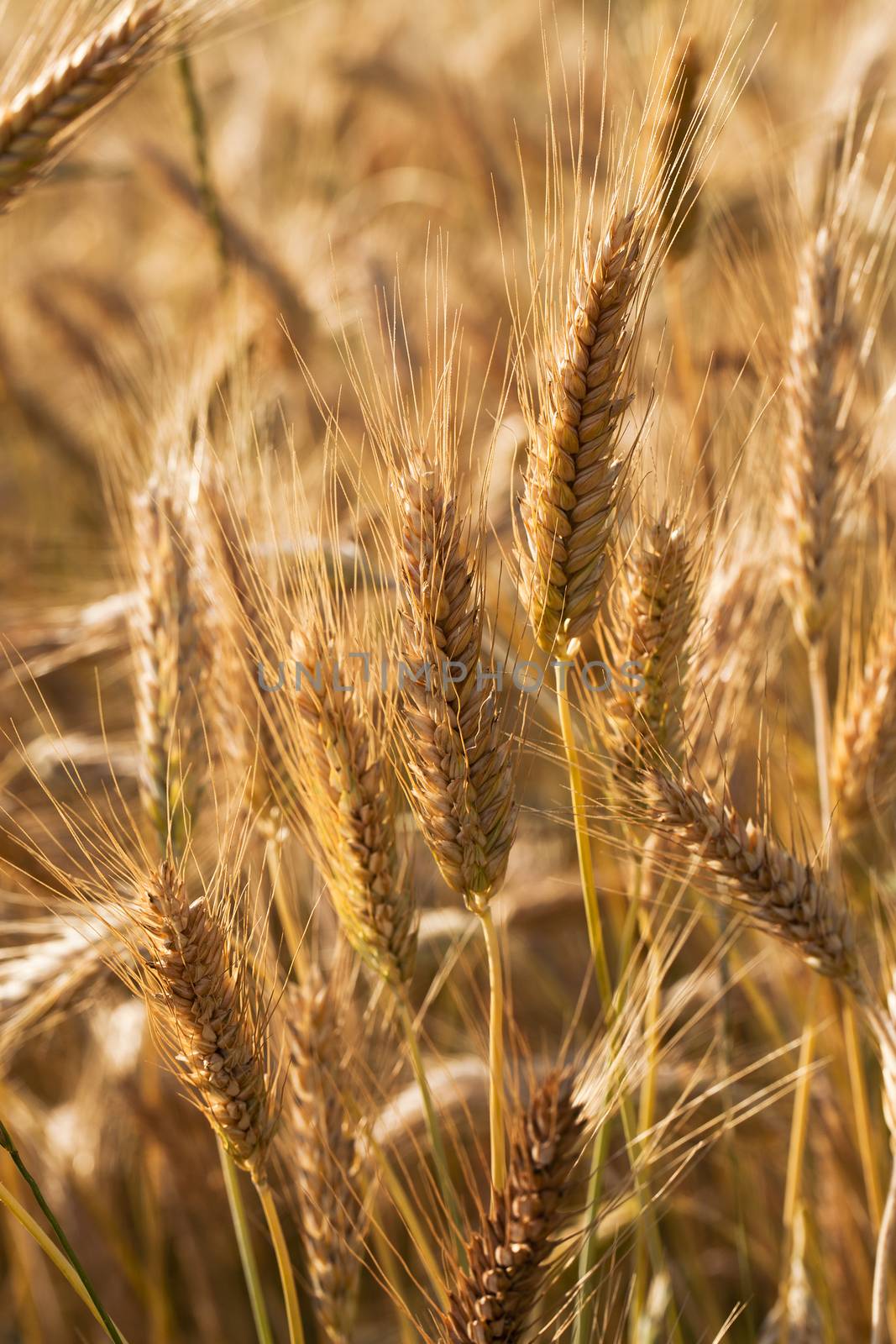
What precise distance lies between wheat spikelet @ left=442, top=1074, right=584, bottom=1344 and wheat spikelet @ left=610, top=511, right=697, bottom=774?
1.00ft

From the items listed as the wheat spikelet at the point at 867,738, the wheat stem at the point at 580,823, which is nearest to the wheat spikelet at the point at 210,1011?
the wheat stem at the point at 580,823

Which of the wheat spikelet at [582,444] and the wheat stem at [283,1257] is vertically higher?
the wheat spikelet at [582,444]

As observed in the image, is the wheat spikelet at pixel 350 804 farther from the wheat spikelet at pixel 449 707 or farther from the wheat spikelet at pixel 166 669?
the wheat spikelet at pixel 166 669

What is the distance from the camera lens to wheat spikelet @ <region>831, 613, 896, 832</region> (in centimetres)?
122

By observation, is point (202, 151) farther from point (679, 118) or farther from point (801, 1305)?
point (801, 1305)

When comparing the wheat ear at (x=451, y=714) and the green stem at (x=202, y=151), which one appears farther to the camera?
the green stem at (x=202, y=151)

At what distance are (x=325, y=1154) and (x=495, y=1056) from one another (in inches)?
12.2

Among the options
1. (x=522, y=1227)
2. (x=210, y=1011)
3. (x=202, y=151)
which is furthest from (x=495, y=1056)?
(x=202, y=151)

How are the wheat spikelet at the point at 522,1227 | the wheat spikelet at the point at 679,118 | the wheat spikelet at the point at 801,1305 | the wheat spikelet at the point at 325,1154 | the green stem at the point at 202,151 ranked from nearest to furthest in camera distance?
the wheat spikelet at the point at 522,1227 → the wheat spikelet at the point at 325,1154 → the wheat spikelet at the point at 801,1305 → the wheat spikelet at the point at 679,118 → the green stem at the point at 202,151

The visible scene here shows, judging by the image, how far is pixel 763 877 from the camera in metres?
0.98

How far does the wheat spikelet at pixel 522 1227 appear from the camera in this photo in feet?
2.81

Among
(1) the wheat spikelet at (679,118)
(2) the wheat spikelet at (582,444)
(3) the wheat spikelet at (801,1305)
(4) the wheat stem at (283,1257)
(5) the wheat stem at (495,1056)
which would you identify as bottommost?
(3) the wheat spikelet at (801,1305)

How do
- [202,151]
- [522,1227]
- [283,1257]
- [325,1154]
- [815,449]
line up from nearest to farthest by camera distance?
1. [522,1227]
2. [283,1257]
3. [325,1154]
4. [815,449]
5. [202,151]

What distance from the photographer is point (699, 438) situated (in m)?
1.60
